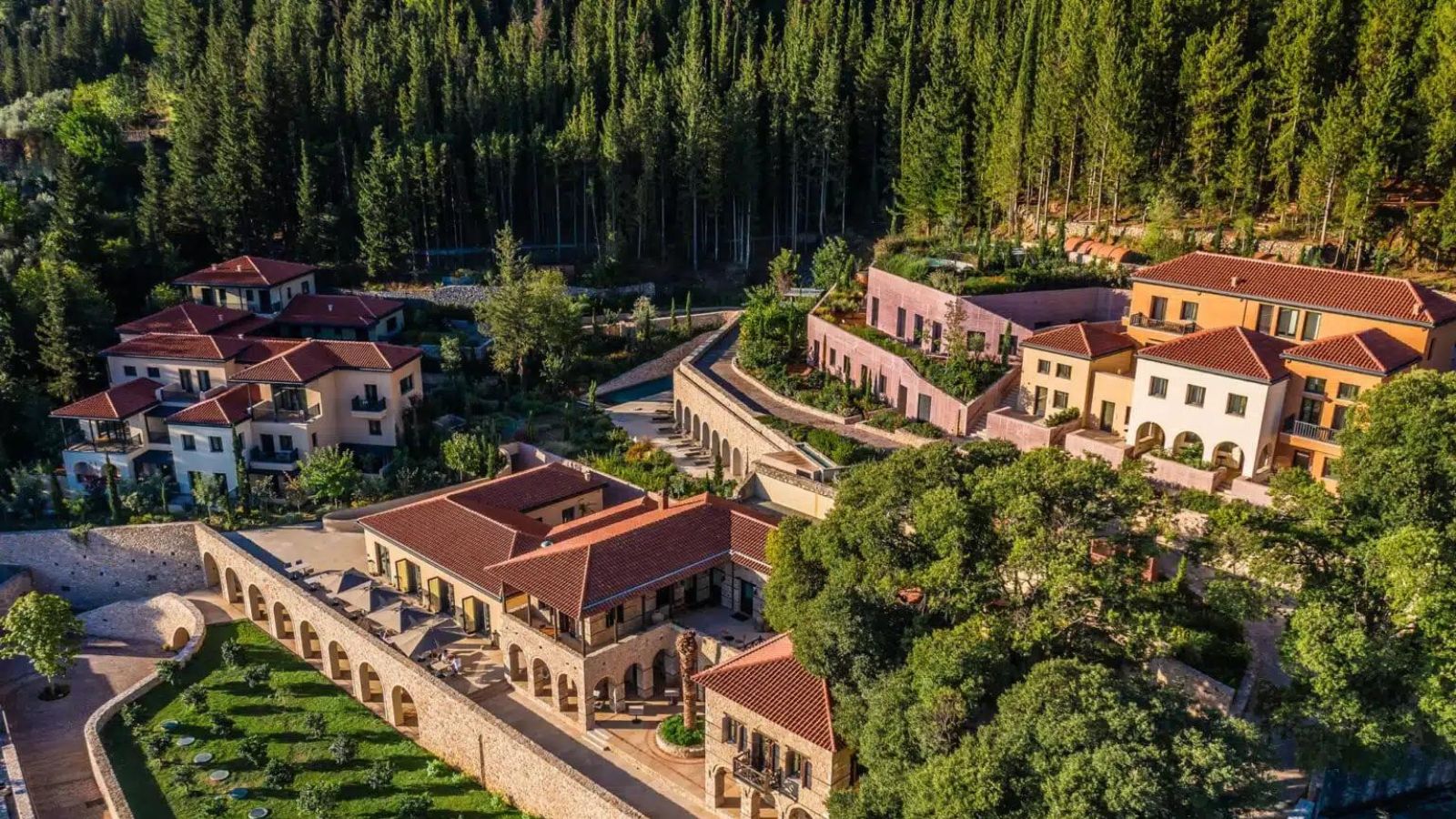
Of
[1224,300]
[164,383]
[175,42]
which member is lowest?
[164,383]

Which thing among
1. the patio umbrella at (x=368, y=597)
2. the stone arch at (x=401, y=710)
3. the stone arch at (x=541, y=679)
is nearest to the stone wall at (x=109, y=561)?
the patio umbrella at (x=368, y=597)

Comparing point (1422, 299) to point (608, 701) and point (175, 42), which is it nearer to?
point (608, 701)

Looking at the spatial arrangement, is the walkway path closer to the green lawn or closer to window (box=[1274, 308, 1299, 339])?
window (box=[1274, 308, 1299, 339])

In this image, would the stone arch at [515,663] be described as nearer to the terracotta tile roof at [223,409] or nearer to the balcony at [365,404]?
A: the balcony at [365,404]

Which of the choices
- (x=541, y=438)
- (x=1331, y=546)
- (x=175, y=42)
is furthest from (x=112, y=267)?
(x=1331, y=546)

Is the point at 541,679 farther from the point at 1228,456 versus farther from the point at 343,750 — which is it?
the point at 1228,456

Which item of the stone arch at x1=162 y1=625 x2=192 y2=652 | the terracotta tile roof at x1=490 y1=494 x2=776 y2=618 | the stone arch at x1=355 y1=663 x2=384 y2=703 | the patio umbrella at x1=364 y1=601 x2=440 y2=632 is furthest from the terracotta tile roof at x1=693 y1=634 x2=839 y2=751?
the stone arch at x1=162 y1=625 x2=192 y2=652

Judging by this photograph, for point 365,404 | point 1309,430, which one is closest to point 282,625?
point 365,404
